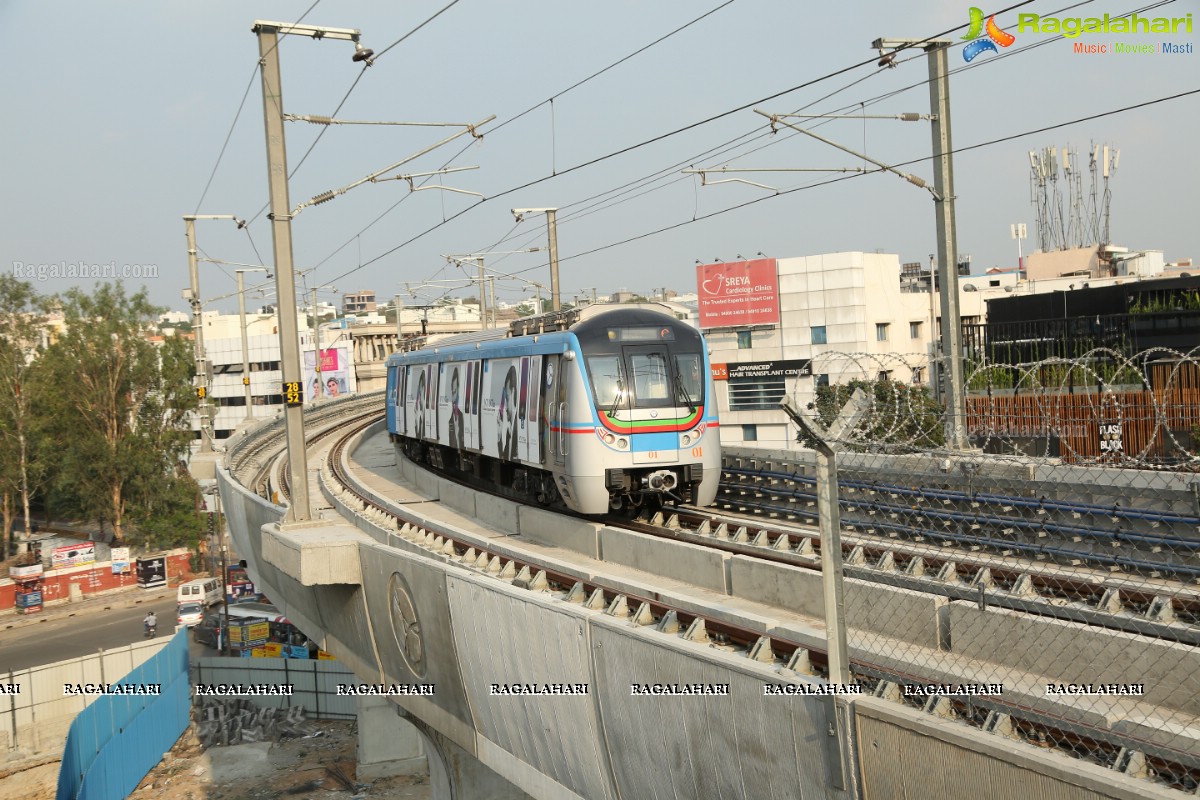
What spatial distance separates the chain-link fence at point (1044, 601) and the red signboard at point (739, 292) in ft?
139

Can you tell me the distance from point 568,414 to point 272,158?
217 inches

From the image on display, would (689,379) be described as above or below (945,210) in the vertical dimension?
below

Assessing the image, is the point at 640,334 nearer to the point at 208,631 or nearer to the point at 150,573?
the point at 208,631

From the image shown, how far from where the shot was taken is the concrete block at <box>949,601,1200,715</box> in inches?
279

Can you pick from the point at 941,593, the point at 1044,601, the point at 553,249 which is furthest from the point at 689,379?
the point at 553,249

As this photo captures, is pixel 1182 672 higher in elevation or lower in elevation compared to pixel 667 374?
lower

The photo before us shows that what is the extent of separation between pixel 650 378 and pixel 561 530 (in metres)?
2.86

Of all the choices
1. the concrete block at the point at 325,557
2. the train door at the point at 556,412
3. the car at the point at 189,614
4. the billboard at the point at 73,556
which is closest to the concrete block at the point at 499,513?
the train door at the point at 556,412

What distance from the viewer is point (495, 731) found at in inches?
393

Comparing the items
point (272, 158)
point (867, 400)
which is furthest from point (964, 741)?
point (272, 158)

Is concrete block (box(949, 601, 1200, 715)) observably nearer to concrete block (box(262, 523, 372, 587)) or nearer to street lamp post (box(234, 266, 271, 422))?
concrete block (box(262, 523, 372, 587))

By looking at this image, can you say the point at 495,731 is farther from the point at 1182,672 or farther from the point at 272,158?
the point at 272,158

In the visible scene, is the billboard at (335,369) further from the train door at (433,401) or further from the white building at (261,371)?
the train door at (433,401)

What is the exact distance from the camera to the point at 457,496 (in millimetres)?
21328
